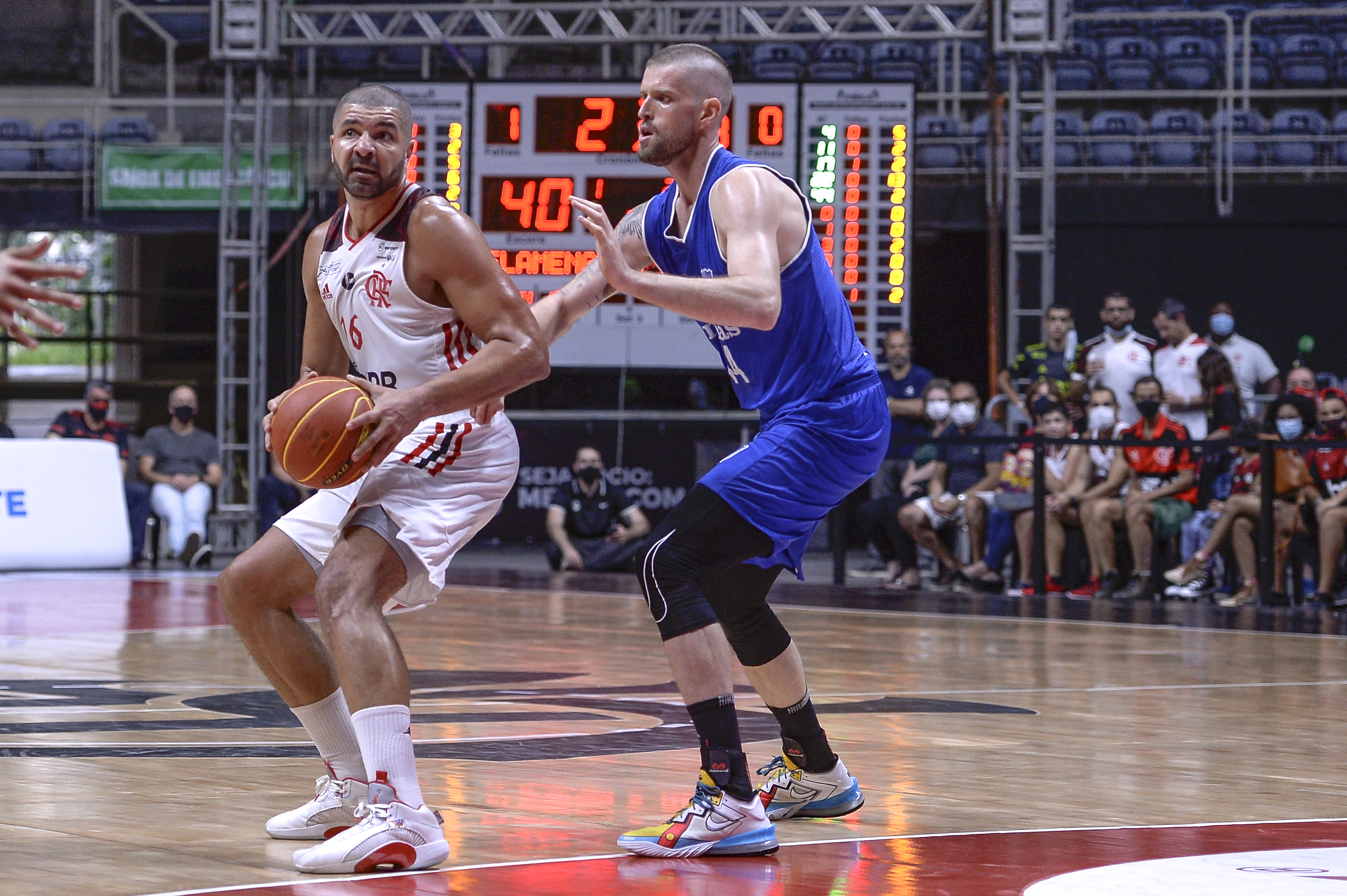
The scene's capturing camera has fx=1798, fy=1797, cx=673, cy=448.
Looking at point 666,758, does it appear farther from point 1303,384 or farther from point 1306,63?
point 1306,63

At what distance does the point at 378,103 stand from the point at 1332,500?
26.0ft

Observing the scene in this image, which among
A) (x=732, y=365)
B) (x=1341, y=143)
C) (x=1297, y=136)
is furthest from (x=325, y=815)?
(x=1341, y=143)

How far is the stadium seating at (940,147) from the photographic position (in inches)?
648

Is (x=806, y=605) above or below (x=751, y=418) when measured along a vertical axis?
below

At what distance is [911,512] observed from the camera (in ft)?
38.2

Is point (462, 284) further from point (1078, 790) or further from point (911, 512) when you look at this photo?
point (911, 512)

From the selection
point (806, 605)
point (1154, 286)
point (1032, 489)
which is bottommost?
point (806, 605)

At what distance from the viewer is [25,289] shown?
3.17 metres

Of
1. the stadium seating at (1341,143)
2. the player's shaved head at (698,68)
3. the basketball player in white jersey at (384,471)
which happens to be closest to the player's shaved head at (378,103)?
the basketball player in white jersey at (384,471)

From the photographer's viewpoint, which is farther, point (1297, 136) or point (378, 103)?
point (1297, 136)

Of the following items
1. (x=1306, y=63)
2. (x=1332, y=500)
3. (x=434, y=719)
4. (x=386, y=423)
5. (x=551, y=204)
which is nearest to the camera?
(x=386, y=423)

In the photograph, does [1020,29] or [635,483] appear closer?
[1020,29]

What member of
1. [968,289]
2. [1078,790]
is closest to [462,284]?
[1078,790]

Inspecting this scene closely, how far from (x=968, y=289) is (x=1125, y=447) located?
23.6 feet
